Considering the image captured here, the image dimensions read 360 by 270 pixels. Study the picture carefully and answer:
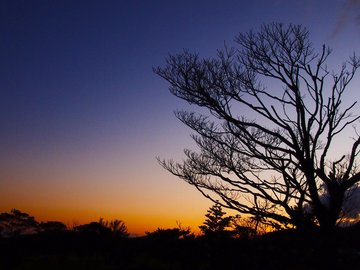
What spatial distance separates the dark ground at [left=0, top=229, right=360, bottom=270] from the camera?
7984 mm

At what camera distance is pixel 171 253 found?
9.23 meters

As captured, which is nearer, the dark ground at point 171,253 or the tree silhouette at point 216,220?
the dark ground at point 171,253

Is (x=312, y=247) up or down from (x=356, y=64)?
down

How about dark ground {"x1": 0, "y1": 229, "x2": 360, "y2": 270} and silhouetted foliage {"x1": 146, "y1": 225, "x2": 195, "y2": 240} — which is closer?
dark ground {"x1": 0, "y1": 229, "x2": 360, "y2": 270}

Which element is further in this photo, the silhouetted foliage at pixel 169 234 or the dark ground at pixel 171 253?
the silhouetted foliage at pixel 169 234

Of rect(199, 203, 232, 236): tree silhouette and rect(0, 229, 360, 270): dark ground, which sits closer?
rect(0, 229, 360, 270): dark ground

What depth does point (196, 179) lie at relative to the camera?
12.6 metres

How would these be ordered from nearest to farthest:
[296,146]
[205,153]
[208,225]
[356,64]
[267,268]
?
[267,268]
[296,146]
[356,64]
[205,153]
[208,225]

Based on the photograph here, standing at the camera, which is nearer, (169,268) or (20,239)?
(169,268)

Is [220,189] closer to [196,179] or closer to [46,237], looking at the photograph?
[196,179]

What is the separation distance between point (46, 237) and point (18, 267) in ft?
11.0

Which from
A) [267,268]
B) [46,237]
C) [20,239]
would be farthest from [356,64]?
[20,239]

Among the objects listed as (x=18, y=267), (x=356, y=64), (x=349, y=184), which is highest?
(x=356, y=64)

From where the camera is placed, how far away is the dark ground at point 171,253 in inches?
314
